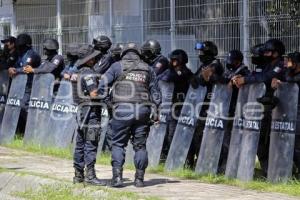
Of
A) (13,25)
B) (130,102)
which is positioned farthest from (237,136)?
(13,25)

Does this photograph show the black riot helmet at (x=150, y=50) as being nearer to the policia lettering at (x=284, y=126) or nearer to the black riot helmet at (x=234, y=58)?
the black riot helmet at (x=234, y=58)

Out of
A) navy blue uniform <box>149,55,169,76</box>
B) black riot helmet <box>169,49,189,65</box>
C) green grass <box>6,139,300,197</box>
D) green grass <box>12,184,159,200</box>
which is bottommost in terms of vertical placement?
green grass <box>12,184,159,200</box>

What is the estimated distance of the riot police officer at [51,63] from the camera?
44.2 feet

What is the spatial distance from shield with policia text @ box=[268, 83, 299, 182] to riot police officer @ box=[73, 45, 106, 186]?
2.32 metres

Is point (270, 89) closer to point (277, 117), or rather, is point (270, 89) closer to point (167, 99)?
point (277, 117)

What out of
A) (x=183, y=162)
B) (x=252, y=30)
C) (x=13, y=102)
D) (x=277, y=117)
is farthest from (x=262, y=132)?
(x=13, y=102)

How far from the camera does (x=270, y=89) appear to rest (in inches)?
387

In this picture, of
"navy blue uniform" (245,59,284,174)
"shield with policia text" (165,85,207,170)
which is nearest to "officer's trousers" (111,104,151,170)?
"shield with policia text" (165,85,207,170)

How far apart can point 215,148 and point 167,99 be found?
54.7 inches

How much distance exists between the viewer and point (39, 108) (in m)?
13.7

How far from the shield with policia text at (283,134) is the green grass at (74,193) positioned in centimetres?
182

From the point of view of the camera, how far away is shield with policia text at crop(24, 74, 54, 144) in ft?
44.4

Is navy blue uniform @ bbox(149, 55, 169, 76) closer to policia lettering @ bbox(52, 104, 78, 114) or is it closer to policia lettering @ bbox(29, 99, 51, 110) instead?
policia lettering @ bbox(52, 104, 78, 114)

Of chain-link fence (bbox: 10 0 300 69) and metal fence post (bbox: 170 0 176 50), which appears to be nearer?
chain-link fence (bbox: 10 0 300 69)
